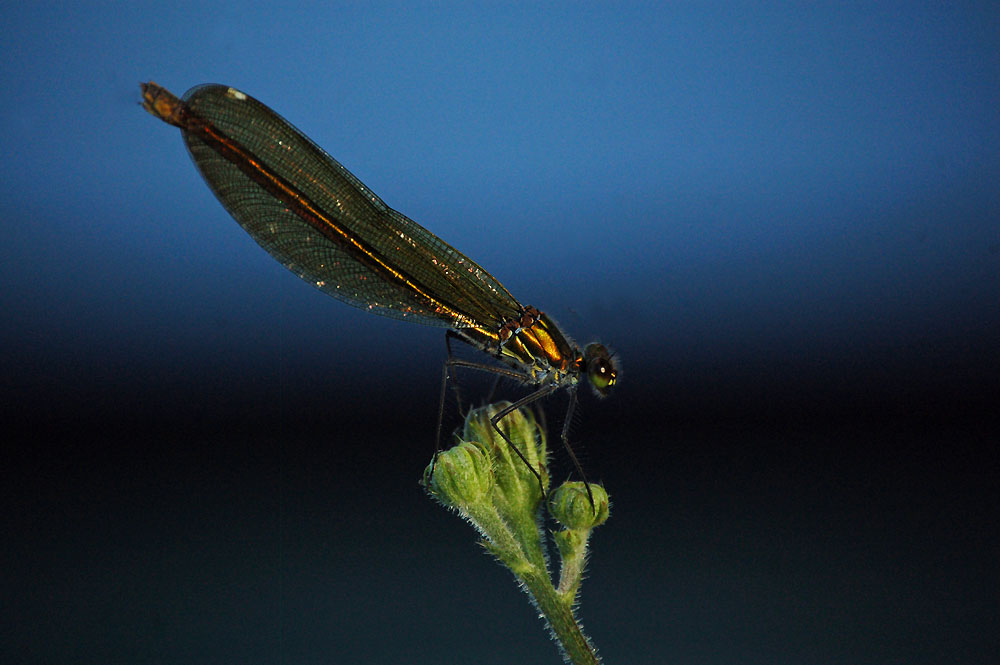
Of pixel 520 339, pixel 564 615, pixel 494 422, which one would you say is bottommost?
pixel 564 615

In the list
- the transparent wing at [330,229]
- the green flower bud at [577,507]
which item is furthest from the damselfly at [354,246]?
the green flower bud at [577,507]

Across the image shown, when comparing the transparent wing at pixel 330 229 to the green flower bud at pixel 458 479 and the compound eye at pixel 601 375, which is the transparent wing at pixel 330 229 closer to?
the compound eye at pixel 601 375

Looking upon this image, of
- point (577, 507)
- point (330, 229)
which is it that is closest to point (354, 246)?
point (330, 229)

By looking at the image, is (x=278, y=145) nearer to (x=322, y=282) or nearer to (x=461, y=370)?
(x=322, y=282)

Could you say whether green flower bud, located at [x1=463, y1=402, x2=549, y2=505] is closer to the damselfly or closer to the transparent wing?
the damselfly

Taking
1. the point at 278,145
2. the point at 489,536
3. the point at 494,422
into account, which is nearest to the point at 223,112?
the point at 278,145

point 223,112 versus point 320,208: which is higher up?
point 223,112

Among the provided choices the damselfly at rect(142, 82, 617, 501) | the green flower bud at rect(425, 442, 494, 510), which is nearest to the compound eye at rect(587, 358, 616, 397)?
the damselfly at rect(142, 82, 617, 501)
